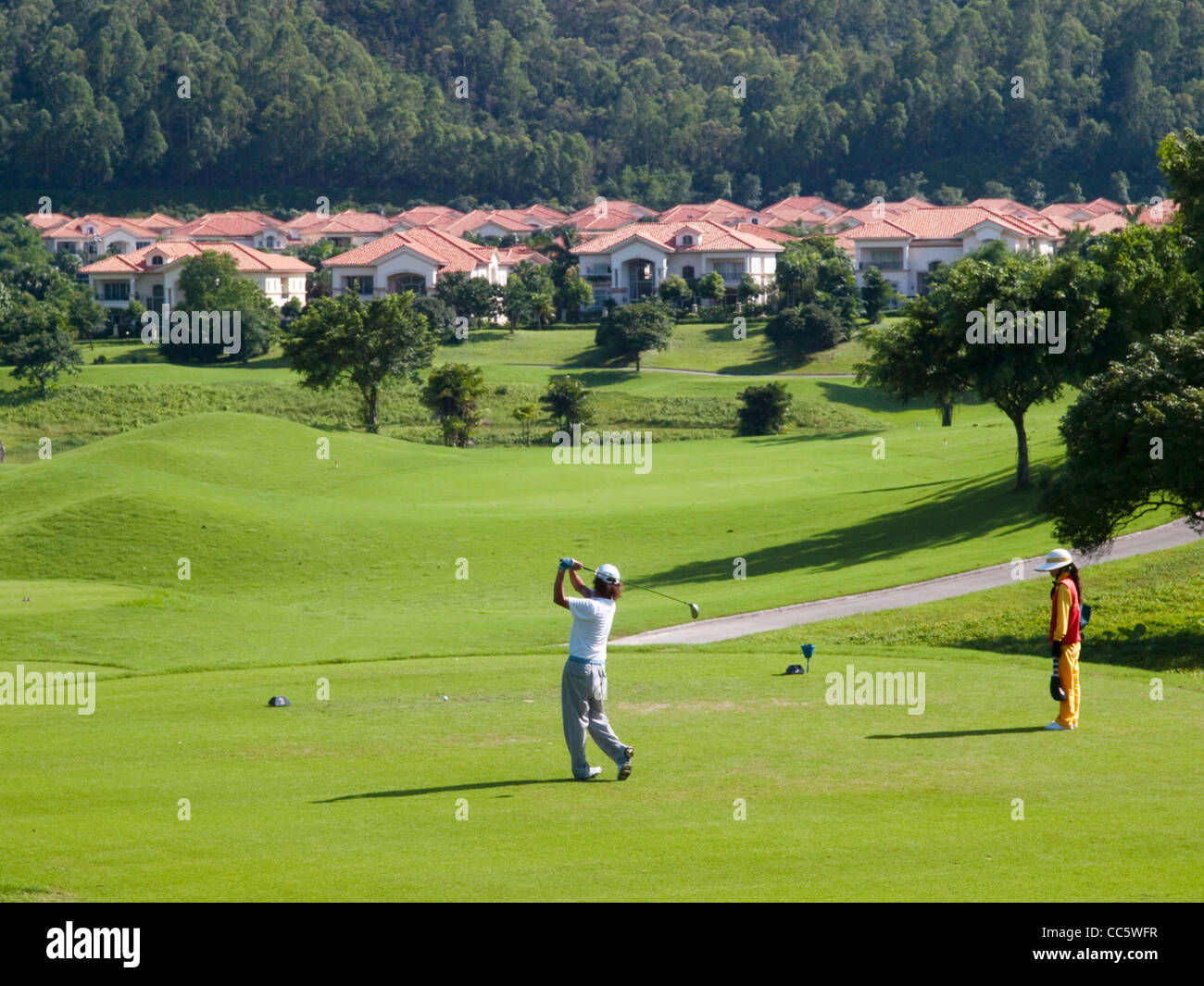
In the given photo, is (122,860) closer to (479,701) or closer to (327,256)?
(479,701)

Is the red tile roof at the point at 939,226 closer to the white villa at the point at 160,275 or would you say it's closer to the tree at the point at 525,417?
the white villa at the point at 160,275

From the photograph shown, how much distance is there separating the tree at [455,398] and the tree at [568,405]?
16.5ft

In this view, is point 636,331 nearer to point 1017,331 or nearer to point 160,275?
point 160,275

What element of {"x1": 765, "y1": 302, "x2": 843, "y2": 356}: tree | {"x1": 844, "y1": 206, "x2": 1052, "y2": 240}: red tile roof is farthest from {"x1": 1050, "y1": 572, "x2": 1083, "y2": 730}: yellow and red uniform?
{"x1": 844, "y1": 206, "x2": 1052, "y2": 240}: red tile roof

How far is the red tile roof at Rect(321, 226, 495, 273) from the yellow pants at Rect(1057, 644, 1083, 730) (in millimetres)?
118465

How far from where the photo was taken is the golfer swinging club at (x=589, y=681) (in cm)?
1580

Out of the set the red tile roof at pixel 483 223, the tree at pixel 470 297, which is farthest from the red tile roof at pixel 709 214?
the tree at pixel 470 297

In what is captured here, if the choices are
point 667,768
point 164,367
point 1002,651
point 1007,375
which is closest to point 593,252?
point 164,367

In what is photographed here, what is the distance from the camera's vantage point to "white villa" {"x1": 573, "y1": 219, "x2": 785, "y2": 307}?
461 feet

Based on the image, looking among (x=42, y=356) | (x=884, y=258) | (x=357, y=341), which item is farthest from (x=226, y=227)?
(x=357, y=341)

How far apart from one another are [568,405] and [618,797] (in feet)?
247

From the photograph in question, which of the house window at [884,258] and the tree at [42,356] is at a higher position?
the house window at [884,258]

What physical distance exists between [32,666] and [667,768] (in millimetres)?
16400

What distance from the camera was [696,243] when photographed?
142 m
